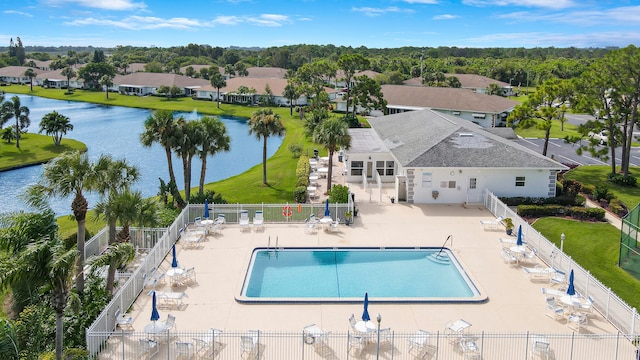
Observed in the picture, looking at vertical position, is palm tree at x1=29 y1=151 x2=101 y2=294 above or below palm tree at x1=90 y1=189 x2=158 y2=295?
above

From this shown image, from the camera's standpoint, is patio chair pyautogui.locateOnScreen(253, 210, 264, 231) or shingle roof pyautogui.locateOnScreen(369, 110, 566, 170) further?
shingle roof pyautogui.locateOnScreen(369, 110, 566, 170)

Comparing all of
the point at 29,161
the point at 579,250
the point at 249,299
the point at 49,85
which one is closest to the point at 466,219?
the point at 579,250

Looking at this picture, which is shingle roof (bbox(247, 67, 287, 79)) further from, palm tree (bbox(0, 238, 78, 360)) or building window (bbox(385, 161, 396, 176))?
palm tree (bbox(0, 238, 78, 360))

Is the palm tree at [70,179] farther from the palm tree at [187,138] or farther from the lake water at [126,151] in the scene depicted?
the palm tree at [187,138]

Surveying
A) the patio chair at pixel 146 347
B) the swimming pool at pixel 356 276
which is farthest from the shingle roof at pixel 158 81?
the patio chair at pixel 146 347

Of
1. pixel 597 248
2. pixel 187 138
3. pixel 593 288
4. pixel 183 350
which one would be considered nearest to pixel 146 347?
pixel 183 350

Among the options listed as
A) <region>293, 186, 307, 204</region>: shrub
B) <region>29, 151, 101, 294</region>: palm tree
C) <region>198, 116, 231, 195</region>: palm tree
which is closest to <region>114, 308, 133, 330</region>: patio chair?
<region>29, 151, 101, 294</region>: palm tree
